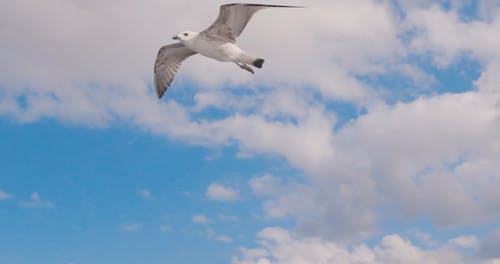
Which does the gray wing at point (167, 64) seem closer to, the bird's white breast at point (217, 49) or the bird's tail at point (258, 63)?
the bird's white breast at point (217, 49)

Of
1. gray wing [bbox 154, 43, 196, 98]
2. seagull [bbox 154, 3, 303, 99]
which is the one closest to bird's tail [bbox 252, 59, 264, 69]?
seagull [bbox 154, 3, 303, 99]

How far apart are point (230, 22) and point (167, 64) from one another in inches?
364

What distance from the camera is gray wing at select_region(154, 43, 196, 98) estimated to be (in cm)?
A: 4050

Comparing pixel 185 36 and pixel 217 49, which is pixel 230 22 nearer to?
pixel 217 49

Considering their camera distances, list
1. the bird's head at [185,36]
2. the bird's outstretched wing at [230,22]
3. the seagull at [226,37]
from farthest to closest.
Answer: the bird's head at [185,36] → the seagull at [226,37] → the bird's outstretched wing at [230,22]

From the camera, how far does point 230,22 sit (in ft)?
107

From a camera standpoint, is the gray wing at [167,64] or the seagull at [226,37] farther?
the gray wing at [167,64]

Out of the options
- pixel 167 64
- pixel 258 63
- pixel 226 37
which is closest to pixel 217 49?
pixel 226 37

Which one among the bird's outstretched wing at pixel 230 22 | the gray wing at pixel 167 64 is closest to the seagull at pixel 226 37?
the bird's outstretched wing at pixel 230 22

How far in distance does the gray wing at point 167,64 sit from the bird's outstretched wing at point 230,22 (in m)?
7.42

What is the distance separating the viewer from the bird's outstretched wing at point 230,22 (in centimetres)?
3150

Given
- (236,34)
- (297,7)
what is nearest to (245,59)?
(236,34)

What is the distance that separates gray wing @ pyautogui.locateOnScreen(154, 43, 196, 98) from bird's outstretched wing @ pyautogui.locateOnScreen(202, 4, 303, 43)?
742 centimetres

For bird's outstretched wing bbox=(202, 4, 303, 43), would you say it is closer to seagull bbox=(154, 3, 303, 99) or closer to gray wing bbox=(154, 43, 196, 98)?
seagull bbox=(154, 3, 303, 99)
